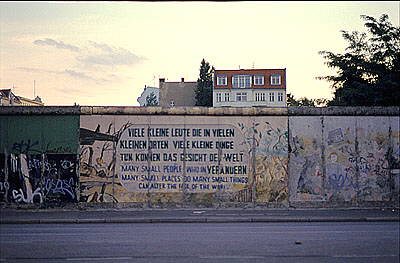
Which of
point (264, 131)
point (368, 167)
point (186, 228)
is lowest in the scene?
point (186, 228)

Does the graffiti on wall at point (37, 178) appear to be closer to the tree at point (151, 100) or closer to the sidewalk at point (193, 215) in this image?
the sidewalk at point (193, 215)

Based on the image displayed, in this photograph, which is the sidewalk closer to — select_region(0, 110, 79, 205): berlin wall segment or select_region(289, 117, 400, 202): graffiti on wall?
select_region(0, 110, 79, 205): berlin wall segment

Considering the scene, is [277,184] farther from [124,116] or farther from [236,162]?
[124,116]

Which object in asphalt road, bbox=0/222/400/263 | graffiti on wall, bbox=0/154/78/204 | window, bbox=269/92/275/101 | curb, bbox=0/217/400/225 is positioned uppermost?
window, bbox=269/92/275/101

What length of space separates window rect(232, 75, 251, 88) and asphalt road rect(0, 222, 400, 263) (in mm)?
78011

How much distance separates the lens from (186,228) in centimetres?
1428

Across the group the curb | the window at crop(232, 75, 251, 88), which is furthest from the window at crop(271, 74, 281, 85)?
the curb

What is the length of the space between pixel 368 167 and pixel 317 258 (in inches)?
431

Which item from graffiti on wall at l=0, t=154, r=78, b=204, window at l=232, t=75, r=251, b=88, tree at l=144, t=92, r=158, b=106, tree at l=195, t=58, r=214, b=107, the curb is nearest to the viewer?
the curb

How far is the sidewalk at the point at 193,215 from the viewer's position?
16.2 meters

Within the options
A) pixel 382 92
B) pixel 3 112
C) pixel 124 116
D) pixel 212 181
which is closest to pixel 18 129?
pixel 3 112

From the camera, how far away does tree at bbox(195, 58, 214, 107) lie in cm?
8919

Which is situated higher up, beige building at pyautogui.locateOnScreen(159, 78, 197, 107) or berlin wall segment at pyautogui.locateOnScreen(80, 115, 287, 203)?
beige building at pyautogui.locateOnScreen(159, 78, 197, 107)

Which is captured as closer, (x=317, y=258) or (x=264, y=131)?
(x=317, y=258)
